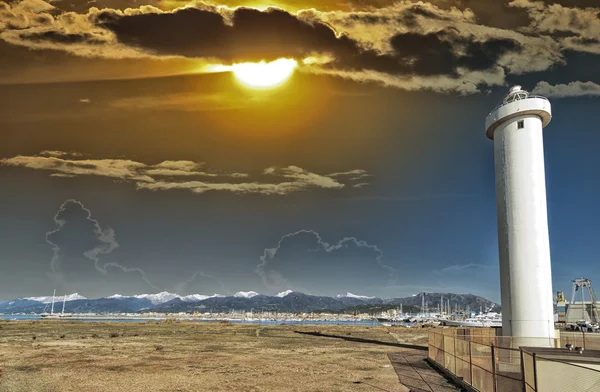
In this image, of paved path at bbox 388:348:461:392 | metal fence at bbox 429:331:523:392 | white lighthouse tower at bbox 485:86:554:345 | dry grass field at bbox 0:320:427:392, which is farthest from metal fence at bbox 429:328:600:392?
dry grass field at bbox 0:320:427:392

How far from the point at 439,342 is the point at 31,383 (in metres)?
20.8

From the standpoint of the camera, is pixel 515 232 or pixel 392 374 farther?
pixel 515 232

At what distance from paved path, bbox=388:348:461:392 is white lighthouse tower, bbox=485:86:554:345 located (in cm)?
551

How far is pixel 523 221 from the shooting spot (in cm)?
2619

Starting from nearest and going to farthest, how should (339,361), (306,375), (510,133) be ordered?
(306,375), (510,133), (339,361)

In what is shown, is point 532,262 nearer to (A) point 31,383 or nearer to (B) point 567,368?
(B) point 567,368

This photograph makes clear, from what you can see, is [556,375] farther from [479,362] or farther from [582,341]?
[582,341]

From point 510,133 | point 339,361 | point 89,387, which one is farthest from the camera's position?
point 339,361

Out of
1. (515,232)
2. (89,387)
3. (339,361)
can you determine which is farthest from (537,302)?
(89,387)

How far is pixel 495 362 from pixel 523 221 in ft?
40.3

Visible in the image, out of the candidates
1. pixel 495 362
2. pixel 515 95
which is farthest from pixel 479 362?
pixel 515 95

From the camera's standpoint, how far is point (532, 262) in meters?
25.7

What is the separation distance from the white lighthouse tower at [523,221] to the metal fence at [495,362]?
170 centimetres

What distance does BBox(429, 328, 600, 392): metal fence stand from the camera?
11672 mm
